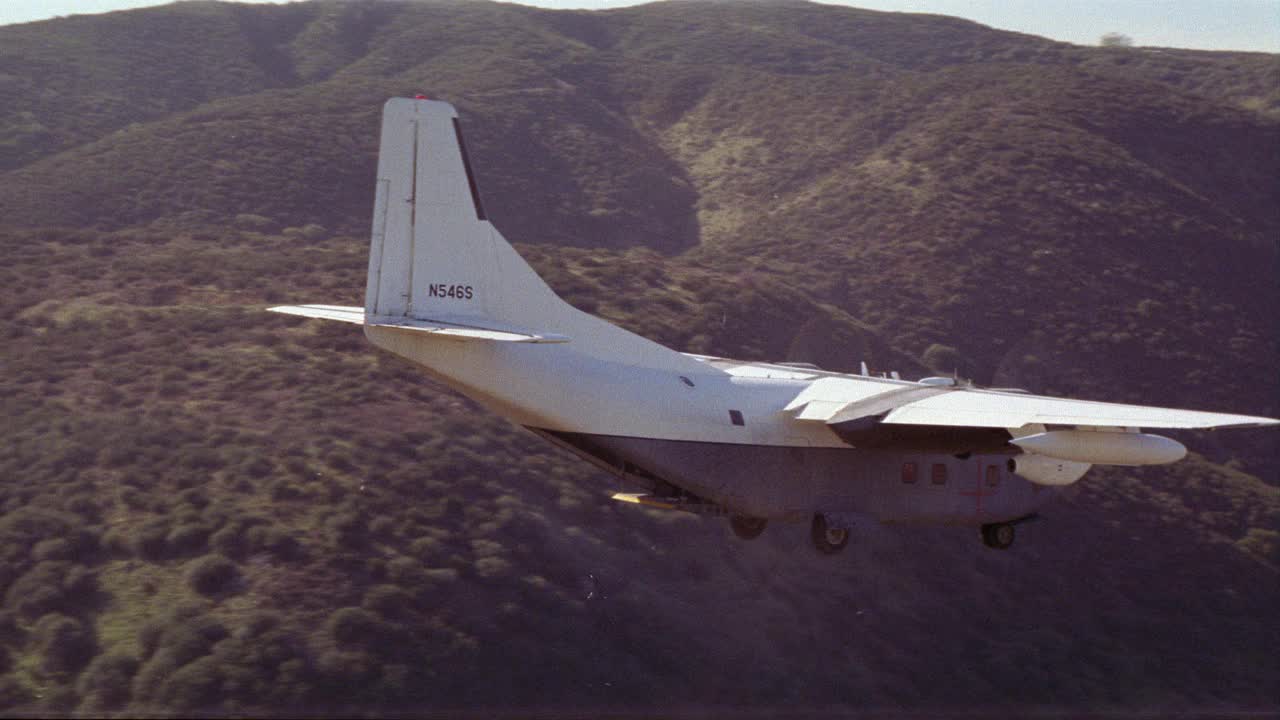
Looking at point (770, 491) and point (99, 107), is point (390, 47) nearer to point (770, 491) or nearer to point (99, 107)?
point (99, 107)

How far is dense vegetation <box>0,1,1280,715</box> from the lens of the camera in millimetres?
33406

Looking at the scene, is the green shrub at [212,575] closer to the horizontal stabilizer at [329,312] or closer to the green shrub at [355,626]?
the green shrub at [355,626]

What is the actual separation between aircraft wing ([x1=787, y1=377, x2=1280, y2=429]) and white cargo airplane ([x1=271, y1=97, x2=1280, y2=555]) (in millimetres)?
61

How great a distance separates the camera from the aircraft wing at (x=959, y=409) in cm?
2220

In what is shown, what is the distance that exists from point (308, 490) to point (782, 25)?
117 metres

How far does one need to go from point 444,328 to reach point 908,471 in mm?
10247

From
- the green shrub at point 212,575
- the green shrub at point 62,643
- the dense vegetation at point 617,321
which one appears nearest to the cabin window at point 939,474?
the dense vegetation at point 617,321

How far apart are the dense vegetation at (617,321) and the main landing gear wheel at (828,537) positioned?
32.0 ft

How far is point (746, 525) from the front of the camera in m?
26.1

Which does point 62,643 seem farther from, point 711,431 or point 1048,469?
point 1048,469

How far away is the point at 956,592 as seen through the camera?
43.5 metres

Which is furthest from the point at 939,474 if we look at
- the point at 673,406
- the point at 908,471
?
the point at 673,406

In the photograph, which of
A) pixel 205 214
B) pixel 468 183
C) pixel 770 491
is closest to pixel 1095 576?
pixel 770 491

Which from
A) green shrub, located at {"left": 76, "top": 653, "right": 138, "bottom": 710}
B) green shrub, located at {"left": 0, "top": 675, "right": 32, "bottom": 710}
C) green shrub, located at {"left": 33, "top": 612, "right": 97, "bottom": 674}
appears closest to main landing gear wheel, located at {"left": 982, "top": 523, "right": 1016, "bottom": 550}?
green shrub, located at {"left": 76, "top": 653, "right": 138, "bottom": 710}
